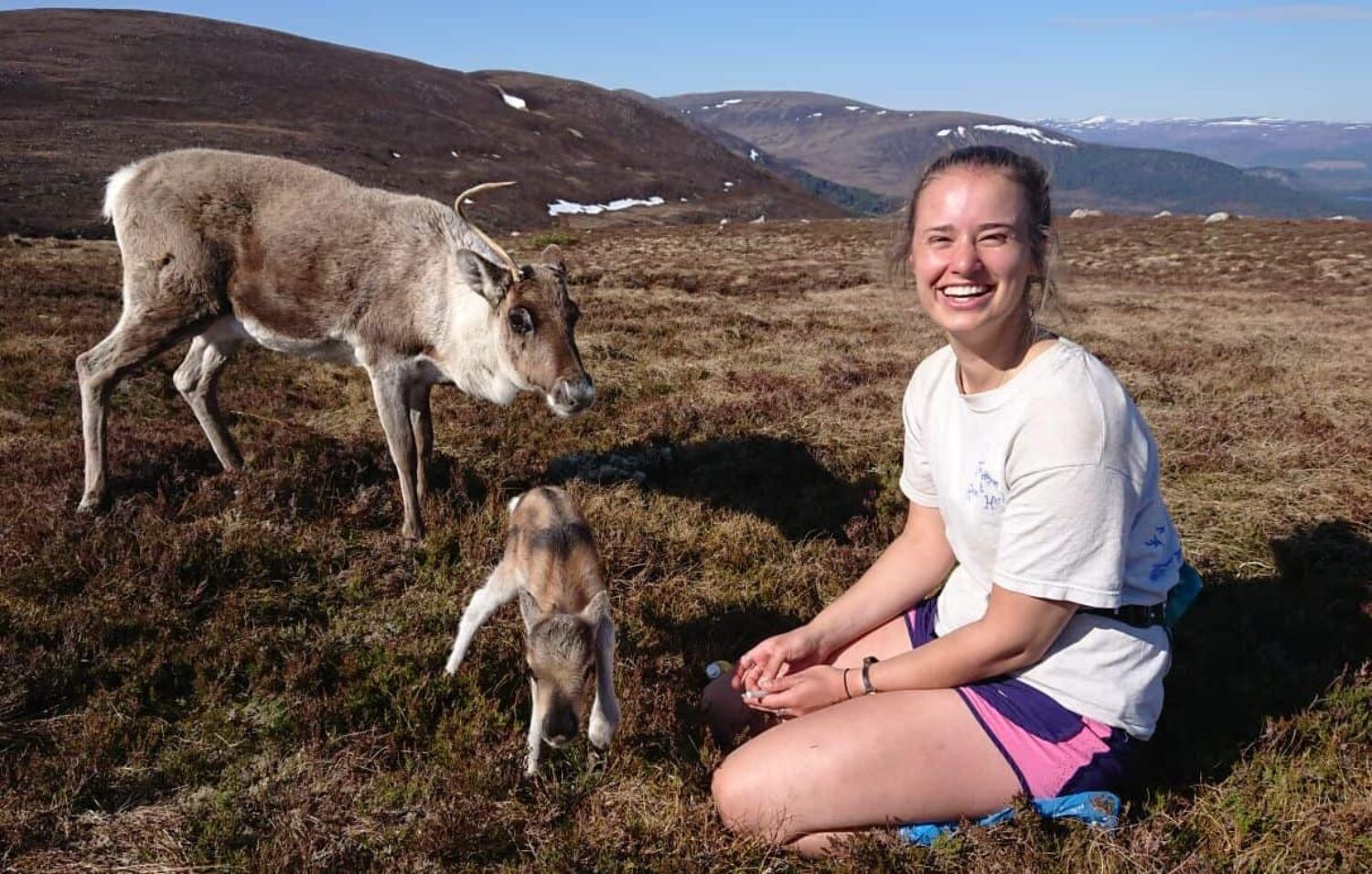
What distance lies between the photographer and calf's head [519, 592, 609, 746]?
12.5 feet

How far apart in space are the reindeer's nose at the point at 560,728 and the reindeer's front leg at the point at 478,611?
1.09m

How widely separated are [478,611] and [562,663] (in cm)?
93

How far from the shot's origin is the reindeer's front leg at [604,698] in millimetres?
3940

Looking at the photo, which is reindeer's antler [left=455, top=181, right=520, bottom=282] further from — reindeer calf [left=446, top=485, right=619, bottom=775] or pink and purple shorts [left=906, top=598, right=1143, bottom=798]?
pink and purple shorts [left=906, top=598, right=1143, bottom=798]

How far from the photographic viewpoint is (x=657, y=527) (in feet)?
22.0

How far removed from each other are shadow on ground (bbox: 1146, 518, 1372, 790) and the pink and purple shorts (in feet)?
2.66

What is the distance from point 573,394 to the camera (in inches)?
238

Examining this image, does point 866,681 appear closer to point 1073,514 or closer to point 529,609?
point 1073,514

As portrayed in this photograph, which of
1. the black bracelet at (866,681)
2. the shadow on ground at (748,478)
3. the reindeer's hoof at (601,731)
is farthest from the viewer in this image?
the shadow on ground at (748,478)

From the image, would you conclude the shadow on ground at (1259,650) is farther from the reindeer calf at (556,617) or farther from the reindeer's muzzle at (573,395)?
the reindeer's muzzle at (573,395)

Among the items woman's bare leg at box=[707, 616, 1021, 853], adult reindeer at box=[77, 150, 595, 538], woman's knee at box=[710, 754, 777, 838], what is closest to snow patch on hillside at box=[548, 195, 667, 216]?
adult reindeer at box=[77, 150, 595, 538]

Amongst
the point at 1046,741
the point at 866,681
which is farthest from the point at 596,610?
the point at 1046,741

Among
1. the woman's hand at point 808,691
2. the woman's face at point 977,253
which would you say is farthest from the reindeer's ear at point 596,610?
the woman's face at point 977,253

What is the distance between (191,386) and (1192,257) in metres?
38.3
